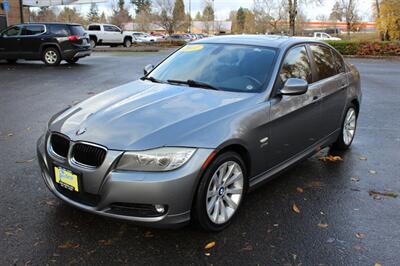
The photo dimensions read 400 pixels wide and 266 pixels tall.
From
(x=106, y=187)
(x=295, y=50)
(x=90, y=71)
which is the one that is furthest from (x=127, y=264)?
(x=90, y=71)

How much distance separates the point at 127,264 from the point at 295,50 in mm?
3006

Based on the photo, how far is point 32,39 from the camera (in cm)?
1730

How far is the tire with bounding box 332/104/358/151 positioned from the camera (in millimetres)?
5795

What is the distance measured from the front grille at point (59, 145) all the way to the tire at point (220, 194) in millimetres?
1166

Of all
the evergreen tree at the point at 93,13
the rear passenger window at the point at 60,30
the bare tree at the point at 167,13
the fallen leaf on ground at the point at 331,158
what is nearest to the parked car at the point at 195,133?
the fallen leaf on ground at the point at 331,158

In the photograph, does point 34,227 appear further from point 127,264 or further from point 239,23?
point 239,23

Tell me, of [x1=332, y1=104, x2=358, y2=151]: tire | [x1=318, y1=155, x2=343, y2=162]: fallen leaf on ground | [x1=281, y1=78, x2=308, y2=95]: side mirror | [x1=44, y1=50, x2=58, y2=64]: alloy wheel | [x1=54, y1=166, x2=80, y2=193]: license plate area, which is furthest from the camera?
[x1=44, y1=50, x2=58, y2=64]: alloy wheel

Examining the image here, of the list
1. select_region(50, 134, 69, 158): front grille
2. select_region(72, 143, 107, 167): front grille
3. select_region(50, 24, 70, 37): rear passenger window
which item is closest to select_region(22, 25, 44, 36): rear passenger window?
select_region(50, 24, 70, 37): rear passenger window

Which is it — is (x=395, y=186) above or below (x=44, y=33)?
below

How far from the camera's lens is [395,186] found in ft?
15.2

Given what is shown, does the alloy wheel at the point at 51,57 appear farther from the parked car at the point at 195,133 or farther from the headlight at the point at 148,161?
the headlight at the point at 148,161

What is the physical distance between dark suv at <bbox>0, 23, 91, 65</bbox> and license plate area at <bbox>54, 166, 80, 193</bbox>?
1486cm

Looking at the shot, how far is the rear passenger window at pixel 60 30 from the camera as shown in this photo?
17.2 m

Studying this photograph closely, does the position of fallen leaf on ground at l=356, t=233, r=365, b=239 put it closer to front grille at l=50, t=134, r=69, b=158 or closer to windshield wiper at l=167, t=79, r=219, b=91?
windshield wiper at l=167, t=79, r=219, b=91
